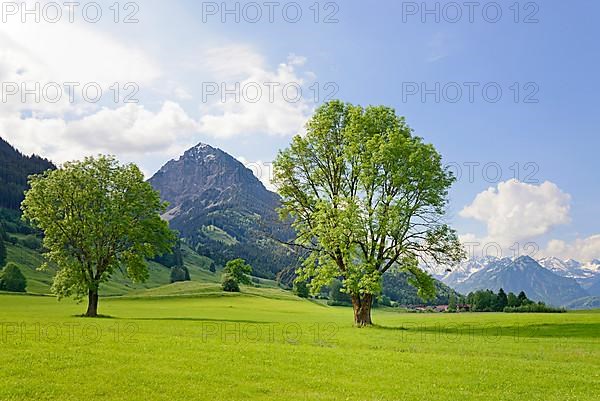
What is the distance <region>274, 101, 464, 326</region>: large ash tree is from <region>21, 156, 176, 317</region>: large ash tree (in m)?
20.6

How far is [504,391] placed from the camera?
21469 mm

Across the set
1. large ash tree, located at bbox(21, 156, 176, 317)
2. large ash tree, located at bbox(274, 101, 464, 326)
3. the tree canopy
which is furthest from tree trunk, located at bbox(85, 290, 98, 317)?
the tree canopy

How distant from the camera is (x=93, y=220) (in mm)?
60344

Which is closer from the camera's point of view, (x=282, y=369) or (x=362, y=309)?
(x=282, y=369)

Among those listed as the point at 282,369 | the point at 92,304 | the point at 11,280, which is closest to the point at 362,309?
the point at 282,369

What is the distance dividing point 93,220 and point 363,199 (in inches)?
1310

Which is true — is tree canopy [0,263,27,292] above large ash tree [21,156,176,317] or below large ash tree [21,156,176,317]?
below

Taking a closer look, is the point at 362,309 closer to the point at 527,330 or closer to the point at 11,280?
the point at 527,330

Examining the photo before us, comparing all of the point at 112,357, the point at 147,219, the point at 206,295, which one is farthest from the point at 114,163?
the point at 206,295

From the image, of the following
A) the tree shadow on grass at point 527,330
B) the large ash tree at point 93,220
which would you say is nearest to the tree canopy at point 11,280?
the large ash tree at point 93,220

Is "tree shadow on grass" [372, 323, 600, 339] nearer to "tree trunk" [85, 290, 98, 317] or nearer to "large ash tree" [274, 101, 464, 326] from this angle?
"large ash tree" [274, 101, 464, 326]

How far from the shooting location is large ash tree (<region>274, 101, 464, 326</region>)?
156ft

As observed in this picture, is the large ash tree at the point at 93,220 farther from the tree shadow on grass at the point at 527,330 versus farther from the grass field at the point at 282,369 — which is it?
the tree shadow on grass at the point at 527,330

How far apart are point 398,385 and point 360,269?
25.5 meters
